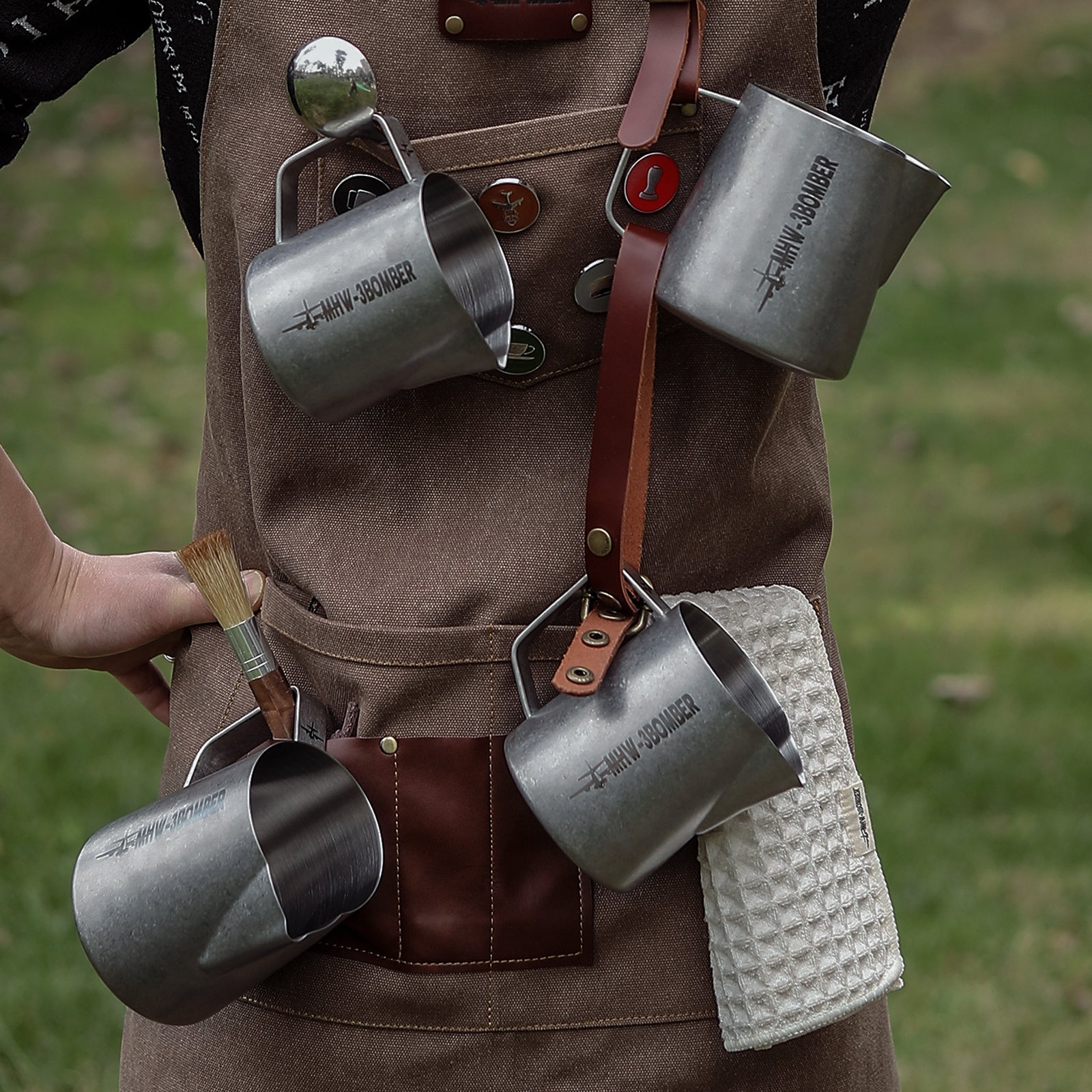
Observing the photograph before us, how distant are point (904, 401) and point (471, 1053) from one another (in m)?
4.08

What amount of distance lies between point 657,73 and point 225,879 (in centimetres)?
63

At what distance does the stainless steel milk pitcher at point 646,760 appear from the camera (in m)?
1.01

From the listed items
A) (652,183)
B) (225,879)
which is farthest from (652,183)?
(225,879)

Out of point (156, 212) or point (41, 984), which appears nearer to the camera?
point (41, 984)

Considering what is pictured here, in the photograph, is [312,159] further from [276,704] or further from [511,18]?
[276,704]

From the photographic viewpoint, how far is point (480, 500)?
114cm

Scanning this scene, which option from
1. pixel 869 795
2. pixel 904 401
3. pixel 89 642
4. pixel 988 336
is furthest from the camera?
pixel 988 336

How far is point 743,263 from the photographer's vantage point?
102cm

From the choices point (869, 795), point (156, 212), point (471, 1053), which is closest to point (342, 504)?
point (471, 1053)

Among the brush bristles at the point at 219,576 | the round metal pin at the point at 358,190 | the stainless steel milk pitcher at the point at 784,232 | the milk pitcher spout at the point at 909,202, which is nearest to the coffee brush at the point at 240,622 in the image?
the brush bristles at the point at 219,576

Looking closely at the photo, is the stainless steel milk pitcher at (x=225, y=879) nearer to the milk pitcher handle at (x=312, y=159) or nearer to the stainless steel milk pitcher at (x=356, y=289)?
the stainless steel milk pitcher at (x=356, y=289)

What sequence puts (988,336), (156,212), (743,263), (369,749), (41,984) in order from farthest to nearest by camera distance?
(156,212) < (988,336) < (41,984) < (369,749) < (743,263)

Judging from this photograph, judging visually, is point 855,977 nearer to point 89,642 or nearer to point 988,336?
point 89,642

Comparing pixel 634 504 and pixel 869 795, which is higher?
pixel 634 504
